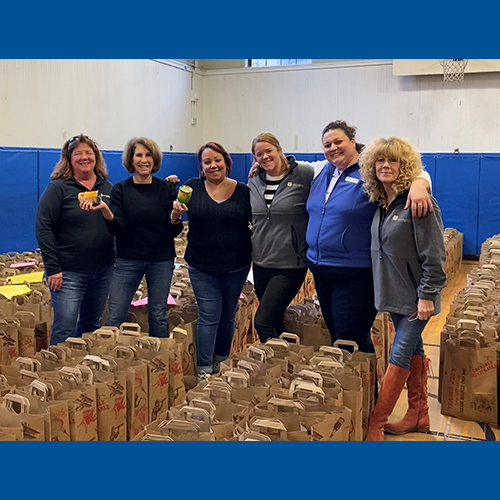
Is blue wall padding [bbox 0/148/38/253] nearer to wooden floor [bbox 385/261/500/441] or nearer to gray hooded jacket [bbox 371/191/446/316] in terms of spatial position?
wooden floor [bbox 385/261/500/441]

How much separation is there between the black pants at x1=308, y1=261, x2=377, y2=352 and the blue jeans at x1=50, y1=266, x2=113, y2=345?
1.13m

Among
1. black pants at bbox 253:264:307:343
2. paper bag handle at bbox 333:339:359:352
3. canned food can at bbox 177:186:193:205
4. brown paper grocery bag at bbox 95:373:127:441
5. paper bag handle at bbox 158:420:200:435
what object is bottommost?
brown paper grocery bag at bbox 95:373:127:441

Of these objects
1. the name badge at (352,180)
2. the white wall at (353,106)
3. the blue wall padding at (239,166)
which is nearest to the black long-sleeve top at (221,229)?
the name badge at (352,180)

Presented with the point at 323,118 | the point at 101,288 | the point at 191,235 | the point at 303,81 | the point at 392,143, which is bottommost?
the point at 101,288

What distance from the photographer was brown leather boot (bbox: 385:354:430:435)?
97.8 inches

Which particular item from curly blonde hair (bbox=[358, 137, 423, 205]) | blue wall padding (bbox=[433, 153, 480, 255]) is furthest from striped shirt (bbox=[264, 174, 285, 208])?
blue wall padding (bbox=[433, 153, 480, 255])

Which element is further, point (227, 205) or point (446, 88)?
point (446, 88)

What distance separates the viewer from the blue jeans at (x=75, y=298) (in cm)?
283

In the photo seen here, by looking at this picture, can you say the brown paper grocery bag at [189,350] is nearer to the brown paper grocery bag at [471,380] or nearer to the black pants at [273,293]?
the black pants at [273,293]

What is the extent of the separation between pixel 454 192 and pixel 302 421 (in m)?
7.81

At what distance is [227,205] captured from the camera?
2.81 metres

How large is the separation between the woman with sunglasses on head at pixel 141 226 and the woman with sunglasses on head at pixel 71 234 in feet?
0.31

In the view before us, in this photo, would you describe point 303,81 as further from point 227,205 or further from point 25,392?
point 25,392

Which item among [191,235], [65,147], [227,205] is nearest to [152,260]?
[191,235]
